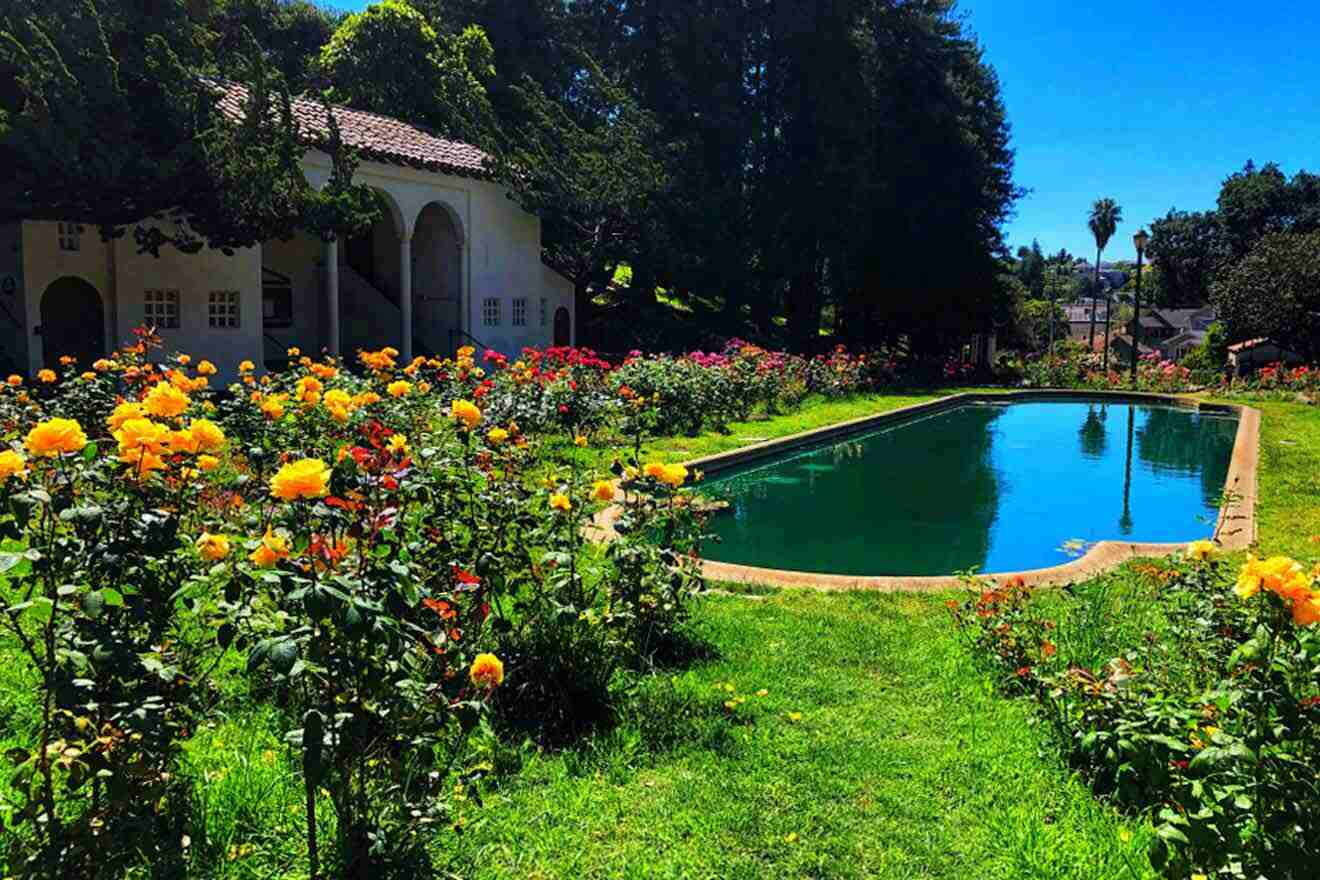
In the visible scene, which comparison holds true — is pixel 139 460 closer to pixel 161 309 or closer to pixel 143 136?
pixel 143 136

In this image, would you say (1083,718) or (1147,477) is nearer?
(1083,718)

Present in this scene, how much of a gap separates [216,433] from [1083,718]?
302 cm

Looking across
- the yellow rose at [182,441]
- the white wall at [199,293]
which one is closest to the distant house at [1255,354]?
the white wall at [199,293]

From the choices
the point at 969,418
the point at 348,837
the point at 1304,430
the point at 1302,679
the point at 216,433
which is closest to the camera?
the point at 1302,679

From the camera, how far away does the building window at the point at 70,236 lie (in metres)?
13.9

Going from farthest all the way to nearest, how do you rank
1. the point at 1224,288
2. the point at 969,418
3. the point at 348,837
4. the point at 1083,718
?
the point at 1224,288 < the point at 969,418 < the point at 1083,718 < the point at 348,837

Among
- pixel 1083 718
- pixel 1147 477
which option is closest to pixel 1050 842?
pixel 1083 718

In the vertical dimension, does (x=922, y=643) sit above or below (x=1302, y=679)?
below

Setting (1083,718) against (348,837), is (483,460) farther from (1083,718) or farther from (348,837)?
(1083,718)

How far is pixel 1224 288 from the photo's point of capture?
3497 centimetres

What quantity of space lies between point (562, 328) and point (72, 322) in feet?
38.7

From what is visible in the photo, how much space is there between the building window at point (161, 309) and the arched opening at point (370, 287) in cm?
530

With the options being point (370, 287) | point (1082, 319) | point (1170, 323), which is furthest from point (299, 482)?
point (1082, 319)

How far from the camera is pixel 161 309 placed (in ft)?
49.3
